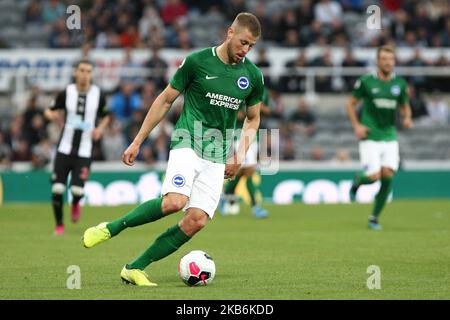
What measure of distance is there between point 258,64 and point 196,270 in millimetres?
14148

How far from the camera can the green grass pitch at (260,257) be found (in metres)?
8.86

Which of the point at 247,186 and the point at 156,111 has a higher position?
the point at 156,111

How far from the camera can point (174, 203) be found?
9.03 metres

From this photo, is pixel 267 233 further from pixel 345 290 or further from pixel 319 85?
pixel 319 85

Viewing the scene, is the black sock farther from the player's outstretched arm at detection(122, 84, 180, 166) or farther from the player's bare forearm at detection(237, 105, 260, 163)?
the player's outstretched arm at detection(122, 84, 180, 166)

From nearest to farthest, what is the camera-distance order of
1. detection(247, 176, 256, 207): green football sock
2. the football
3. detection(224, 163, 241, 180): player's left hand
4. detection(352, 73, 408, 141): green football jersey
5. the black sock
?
the football, detection(224, 163, 241, 180): player's left hand, the black sock, detection(352, 73, 408, 141): green football jersey, detection(247, 176, 256, 207): green football sock

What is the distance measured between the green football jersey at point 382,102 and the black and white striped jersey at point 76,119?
4085 mm

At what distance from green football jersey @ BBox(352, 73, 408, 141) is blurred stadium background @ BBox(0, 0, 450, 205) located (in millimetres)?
5893

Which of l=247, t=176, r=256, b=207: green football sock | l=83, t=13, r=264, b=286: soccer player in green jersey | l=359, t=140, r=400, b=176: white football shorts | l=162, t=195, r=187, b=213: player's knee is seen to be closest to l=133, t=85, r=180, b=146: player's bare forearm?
l=83, t=13, r=264, b=286: soccer player in green jersey

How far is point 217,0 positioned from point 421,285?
18.5 meters

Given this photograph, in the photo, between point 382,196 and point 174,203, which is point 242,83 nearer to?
point 174,203

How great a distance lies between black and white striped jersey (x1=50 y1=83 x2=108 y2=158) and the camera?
49.3 ft

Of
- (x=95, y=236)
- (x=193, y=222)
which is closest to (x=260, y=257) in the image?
(x=193, y=222)

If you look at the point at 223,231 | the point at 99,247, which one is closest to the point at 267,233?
the point at 223,231
